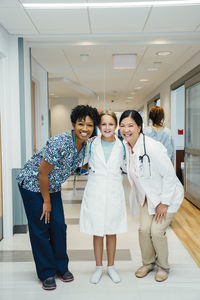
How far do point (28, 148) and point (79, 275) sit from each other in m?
1.89

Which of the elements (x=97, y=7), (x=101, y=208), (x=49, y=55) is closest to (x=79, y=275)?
(x=101, y=208)

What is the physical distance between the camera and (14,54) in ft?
12.1

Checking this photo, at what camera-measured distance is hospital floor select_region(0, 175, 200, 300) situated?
7.55ft

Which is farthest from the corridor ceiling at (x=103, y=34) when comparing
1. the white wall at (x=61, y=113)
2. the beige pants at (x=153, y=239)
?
the white wall at (x=61, y=113)

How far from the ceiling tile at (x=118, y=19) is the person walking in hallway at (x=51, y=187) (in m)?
1.37

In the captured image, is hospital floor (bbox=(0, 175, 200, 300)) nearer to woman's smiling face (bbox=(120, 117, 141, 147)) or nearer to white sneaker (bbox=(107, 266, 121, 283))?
white sneaker (bbox=(107, 266, 121, 283))

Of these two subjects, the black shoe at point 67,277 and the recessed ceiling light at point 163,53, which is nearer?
the black shoe at point 67,277

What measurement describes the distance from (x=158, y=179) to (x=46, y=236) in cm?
101

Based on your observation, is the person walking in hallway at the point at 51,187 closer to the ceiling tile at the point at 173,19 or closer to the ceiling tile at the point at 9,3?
the ceiling tile at the point at 9,3

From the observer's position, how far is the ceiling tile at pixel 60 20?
3097 millimetres

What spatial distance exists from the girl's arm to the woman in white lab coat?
649 millimetres

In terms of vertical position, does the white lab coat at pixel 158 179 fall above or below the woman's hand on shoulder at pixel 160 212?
above

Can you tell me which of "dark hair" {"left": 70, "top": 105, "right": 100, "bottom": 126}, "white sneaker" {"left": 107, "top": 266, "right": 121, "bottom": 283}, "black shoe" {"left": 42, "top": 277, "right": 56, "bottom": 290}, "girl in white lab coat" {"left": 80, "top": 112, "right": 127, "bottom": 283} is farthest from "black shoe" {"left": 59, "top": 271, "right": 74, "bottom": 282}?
"dark hair" {"left": 70, "top": 105, "right": 100, "bottom": 126}

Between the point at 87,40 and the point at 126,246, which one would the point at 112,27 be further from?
the point at 126,246
